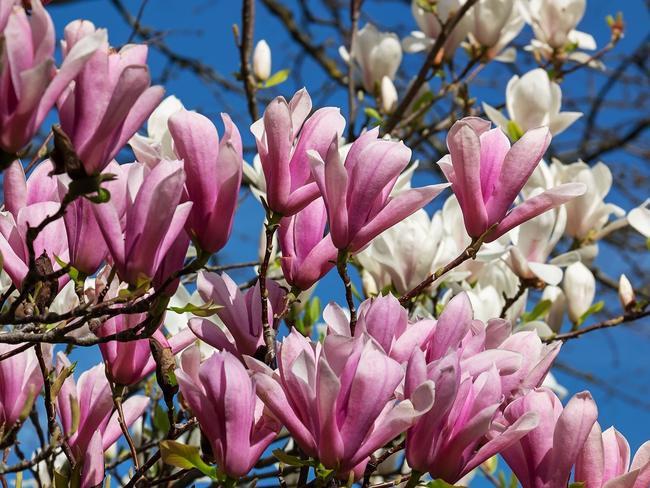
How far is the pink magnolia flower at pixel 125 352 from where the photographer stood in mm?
899

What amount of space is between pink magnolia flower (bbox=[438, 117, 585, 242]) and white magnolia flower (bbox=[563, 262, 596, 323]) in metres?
0.83

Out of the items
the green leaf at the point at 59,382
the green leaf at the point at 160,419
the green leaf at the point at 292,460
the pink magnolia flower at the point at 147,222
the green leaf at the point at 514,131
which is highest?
the green leaf at the point at 514,131

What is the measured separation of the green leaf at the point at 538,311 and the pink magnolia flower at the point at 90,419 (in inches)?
36.0

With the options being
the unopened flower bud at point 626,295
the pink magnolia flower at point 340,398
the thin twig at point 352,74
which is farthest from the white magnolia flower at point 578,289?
the pink magnolia flower at point 340,398

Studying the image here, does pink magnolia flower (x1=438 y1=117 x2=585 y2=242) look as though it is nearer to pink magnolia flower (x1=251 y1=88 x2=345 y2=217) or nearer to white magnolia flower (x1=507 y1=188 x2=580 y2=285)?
pink magnolia flower (x1=251 y1=88 x2=345 y2=217)

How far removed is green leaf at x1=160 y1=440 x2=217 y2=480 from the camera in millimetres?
775

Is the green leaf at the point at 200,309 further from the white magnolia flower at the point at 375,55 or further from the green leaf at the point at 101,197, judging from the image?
the white magnolia flower at the point at 375,55

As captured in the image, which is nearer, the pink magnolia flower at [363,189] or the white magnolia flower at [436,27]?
the pink magnolia flower at [363,189]

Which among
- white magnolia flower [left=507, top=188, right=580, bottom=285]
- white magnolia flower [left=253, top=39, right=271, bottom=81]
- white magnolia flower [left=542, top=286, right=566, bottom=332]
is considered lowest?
white magnolia flower [left=542, top=286, right=566, bottom=332]

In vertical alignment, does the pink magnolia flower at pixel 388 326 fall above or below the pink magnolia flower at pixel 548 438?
above

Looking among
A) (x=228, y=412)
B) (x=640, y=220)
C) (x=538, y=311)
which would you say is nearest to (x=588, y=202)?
(x=538, y=311)

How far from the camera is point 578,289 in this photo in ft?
5.69

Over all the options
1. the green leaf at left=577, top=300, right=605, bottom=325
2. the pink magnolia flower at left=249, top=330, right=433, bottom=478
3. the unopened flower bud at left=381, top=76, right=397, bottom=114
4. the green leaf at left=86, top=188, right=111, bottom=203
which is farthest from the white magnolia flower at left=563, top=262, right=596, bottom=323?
the green leaf at left=86, top=188, right=111, bottom=203

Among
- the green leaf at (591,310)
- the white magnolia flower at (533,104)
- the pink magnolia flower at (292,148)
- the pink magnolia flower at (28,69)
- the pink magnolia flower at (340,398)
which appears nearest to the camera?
the pink magnolia flower at (28,69)
